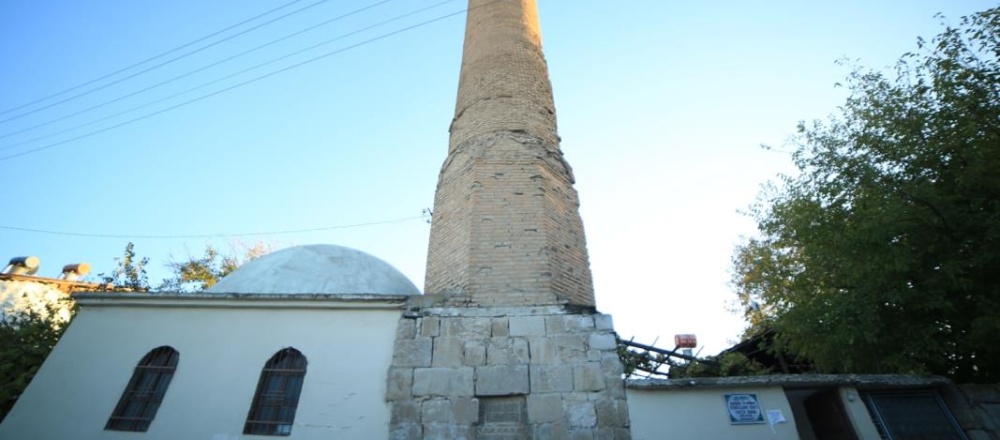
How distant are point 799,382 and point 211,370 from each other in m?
7.87

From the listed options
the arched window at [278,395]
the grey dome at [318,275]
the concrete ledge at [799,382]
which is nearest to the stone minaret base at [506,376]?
the concrete ledge at [799,382]

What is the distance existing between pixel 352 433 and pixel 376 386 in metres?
0.58

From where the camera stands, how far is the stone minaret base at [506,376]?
522 cm

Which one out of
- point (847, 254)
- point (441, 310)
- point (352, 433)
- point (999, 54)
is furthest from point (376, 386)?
point (999, 54)

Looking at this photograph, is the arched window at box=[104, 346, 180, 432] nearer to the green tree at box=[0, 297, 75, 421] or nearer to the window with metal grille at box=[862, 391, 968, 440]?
the green tree at box=[0, 297, 75, 421]

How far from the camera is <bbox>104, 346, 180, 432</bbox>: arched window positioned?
19.5 ft

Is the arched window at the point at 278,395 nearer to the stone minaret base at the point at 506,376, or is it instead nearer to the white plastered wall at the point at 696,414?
the stone minaret base at the point at 506,376

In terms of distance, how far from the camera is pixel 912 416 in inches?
237

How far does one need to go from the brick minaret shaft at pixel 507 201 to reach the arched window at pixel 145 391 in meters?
3.73

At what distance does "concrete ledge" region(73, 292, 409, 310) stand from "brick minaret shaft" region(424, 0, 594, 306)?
83cm

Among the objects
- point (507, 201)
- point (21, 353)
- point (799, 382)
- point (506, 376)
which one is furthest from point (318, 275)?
point (799, 382)

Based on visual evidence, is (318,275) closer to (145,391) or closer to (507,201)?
(145,391)

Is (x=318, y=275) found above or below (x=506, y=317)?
above

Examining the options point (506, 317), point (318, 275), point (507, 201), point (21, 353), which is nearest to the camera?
point (506, 317)
